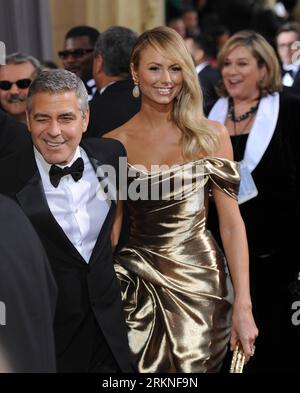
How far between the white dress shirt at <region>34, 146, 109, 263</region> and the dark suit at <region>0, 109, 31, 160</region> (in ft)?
0.74

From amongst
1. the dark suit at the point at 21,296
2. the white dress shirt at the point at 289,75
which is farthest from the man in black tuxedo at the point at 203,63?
the dark suit at the point at 21,296

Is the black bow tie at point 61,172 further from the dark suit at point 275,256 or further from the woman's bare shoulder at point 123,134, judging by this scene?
the dark suit at point 275,256

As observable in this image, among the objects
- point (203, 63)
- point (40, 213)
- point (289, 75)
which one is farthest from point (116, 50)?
point (203, 63)

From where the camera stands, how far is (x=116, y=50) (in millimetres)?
5039

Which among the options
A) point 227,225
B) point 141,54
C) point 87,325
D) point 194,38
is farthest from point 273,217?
point 194,38

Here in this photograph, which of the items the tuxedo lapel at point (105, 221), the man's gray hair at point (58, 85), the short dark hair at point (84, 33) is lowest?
the tuxedo lapel at point (105, 221)

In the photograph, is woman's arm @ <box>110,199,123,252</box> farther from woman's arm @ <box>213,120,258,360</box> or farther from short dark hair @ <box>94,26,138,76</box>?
short dark hair @ <box>94,26,138,76</box>

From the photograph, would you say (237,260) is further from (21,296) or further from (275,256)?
(21,296)

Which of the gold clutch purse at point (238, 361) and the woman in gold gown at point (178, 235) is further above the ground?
the woman in gold gown at point (178, 235)

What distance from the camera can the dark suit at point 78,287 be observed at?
3.06 metres

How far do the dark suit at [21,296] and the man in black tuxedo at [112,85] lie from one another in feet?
7.05

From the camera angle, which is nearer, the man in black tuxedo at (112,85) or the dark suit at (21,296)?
the dark suit at (21,296)
